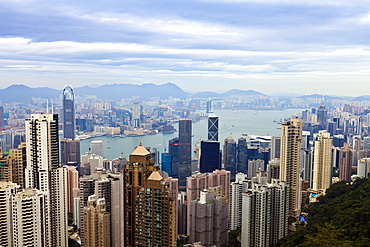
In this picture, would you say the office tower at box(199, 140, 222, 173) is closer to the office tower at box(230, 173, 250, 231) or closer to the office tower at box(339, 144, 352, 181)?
the office tower at box(339, 144, 352, 181)

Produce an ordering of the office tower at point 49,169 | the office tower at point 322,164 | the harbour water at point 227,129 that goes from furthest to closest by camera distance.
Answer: the harbour water at point 227,129 < the office tower at point 322,164 < the office tower at point 49,169

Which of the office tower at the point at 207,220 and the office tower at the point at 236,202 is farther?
the office tower at the point at 236,202

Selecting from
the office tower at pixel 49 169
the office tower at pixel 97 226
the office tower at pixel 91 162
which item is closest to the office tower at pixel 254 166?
the office tower at pixel 91 162

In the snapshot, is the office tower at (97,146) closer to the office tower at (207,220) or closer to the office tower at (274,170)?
the office tower at (274,170)

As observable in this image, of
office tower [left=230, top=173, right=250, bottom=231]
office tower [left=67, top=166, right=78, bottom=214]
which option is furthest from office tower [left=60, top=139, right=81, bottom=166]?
office tower [left=230, top=173, right=250, bottom=231]

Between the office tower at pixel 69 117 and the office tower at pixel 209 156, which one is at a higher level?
the office tower at pixel 69 117

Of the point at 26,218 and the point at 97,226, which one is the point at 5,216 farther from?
the point at 97,226

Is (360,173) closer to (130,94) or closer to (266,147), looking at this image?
(266,147)

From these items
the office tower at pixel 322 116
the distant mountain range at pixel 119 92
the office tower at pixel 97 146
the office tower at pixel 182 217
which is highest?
the distant mountain range at pixel 119 92
